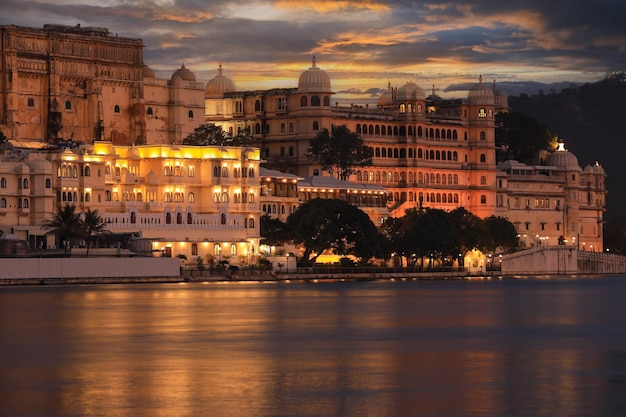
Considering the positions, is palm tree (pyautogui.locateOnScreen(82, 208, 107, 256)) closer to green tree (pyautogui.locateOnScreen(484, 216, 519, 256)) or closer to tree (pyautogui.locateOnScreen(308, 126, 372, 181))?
tree (pyautogui.locateOnScreen(308, 126, 372, 181))

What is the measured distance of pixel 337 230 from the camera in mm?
127438

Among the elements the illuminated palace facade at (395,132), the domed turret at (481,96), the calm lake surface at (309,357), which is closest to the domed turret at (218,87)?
the illuminated palace facade at (395,132)

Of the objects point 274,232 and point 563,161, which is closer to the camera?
point 274,232

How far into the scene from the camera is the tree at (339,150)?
152875mm

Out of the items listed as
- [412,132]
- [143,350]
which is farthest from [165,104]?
[143,350]

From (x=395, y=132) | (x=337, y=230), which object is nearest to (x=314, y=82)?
(x=395, y=132)

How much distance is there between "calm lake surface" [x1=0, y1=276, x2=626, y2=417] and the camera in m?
40.3

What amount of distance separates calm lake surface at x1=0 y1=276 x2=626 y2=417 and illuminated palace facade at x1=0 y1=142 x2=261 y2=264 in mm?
28868

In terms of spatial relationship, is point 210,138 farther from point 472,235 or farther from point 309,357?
point 309,357

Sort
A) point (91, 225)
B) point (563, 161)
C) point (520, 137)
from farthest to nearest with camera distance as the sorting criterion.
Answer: point (520, 137) → point (563, 161) → point (91, 225)

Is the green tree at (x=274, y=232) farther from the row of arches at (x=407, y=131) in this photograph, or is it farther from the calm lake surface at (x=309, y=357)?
the calm lake surface at (x=309, y=357)

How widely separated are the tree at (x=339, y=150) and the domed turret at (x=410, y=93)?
44.9 ft

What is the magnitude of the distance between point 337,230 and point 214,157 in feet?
45.6

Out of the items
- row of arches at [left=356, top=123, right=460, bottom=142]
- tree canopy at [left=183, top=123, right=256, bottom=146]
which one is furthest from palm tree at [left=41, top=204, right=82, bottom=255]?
row of arches at [left=356, top=123, right=460, bottom=142]
